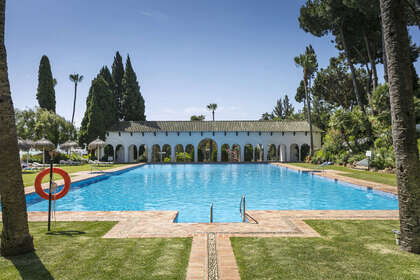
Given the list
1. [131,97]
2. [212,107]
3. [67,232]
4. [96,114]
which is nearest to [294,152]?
[131,97]

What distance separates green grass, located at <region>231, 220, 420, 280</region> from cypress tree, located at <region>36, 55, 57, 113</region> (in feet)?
121

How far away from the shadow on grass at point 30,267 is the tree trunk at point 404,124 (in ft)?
16.1

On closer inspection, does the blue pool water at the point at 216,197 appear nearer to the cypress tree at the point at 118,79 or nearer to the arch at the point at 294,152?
the arch at the point at 294,152

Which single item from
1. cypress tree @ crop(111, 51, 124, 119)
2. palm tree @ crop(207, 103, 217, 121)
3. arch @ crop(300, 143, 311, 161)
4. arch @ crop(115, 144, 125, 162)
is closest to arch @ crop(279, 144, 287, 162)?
arch @ crop(300, 143, 311, 161)

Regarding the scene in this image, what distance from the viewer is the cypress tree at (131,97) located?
112 feet

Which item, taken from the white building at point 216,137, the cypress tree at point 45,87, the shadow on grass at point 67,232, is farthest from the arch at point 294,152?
the cypress tree at point 45,87

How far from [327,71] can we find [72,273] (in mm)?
35828

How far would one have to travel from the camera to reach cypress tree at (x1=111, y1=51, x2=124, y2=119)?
35.5 meters

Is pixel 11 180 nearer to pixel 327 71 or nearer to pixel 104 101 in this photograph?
pixel 104 101

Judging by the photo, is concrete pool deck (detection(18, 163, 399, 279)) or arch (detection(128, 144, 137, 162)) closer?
concrete pool deck (detection(18, 163, 399, 279))

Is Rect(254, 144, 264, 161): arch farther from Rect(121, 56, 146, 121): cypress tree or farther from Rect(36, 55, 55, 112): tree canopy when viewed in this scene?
Rect(36, 55, 55, 112): tree canopy

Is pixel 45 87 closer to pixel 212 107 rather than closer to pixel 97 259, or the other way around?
pixel 212 107

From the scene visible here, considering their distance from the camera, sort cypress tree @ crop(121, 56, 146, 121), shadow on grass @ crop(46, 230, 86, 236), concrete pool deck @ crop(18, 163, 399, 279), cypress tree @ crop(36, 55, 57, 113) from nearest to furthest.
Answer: concrete pool deck @ crop(18, 163, 399, 279) → shadow on grass @ crop(46, 230, 86, 236) → cypress tree @ crop(36, 55, 57, 113) → cypress tree @ crop(121, 56, 146, 121)

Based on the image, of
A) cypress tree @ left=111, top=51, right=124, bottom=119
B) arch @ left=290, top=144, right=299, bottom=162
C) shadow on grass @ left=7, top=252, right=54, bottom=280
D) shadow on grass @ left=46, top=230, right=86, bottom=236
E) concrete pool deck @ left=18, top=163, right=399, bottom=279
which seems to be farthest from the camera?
cypress tree @ left=111, top=51, right=124, bottom=119
